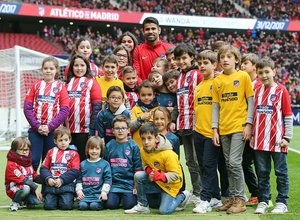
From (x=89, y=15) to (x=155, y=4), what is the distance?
602 cm

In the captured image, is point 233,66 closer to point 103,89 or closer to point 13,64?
point 103,89

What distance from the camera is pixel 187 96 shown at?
658 cm

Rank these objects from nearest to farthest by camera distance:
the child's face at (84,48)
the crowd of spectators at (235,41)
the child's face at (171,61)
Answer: the child's face at (171,61) → the child's face at (84,48) → the crowd of spectators at (235,41)

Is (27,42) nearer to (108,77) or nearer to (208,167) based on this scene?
(108,77)

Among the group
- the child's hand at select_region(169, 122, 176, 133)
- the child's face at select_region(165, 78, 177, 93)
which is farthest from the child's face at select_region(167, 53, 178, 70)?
the child's hand at select_region(169, 122, 176, 133)

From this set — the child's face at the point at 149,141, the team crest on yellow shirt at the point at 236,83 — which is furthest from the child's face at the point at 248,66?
the child's face at the point at 149,141

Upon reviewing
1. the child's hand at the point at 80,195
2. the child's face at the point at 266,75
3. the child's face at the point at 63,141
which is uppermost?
the child's face at the point at 266,75

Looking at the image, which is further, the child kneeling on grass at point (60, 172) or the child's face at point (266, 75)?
the child kneeling on grass at point (60, 172)

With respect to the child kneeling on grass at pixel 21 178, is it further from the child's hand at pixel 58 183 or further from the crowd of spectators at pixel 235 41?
the crowd of spectators at pixel 235 41

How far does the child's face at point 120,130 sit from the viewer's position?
20.8 ft

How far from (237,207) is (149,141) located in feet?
3.84

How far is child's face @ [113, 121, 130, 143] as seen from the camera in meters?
6.35

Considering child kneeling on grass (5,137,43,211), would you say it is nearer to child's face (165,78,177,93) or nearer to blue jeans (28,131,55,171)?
blue jeans (28,131,55,171)

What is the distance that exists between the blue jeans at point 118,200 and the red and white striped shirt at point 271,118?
1.50 m
